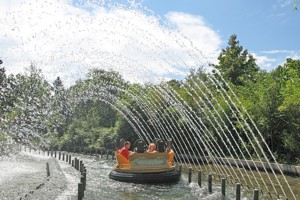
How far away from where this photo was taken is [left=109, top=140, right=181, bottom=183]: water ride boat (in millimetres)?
20203

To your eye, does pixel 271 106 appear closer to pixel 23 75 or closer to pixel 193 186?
pixel 193 186

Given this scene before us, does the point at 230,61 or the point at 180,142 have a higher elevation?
the point at 230,61

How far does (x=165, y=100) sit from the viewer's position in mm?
40406

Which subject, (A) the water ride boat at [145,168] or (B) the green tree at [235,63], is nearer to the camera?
(A) the water ride boat at [145,168]

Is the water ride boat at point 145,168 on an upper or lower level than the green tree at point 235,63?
lower

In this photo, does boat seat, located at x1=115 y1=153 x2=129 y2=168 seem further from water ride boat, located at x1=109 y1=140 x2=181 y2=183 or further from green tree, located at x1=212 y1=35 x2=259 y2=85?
green tree, located at x1=212 y1=35 x2=259 y2=85

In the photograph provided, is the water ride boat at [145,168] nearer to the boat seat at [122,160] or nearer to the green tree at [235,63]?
the boat seat at [122,160]

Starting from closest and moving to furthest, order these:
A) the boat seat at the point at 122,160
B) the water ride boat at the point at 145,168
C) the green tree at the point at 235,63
A: 1. the water ride boat at the point at 145,168
2. the boat seat at the point at 122,160
3. the green tree at the point at 235,63

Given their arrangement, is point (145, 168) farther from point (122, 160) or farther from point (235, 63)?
point (235, 63)

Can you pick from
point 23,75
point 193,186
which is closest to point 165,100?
point 193,186

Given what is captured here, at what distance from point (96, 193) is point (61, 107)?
219 ft

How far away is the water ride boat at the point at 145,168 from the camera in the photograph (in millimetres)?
20203

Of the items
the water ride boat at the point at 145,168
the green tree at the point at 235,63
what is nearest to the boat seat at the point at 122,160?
the water ride boat at the point at 145,168

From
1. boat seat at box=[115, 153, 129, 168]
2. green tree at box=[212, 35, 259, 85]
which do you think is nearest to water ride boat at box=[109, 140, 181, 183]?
boat seat at box=[115, 153, 129, 168]
